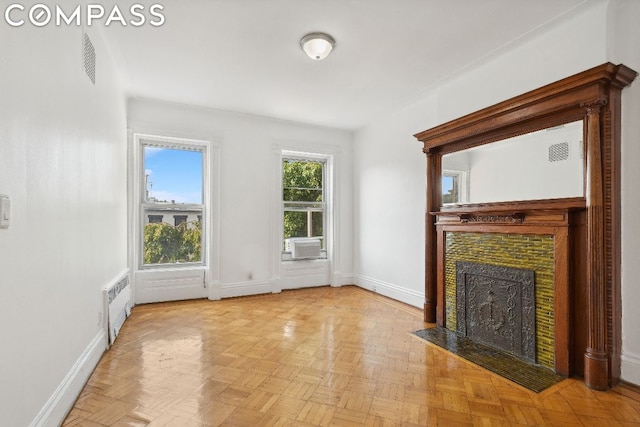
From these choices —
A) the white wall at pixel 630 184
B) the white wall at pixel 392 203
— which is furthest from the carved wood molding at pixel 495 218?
the white wall at pixel 392 203

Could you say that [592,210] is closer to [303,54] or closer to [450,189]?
[450,189]

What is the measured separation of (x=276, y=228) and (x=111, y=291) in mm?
2501

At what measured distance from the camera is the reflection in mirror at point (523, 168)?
8.30 ft

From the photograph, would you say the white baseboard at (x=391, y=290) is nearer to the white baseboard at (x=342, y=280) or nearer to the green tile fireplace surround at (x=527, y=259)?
the white baseboard at (x=342, y=280)

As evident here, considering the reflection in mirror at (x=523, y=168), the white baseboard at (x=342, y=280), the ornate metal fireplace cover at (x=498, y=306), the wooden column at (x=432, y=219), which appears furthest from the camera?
the white baseboard at (x=342, y=280)

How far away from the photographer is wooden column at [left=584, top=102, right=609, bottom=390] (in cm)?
225

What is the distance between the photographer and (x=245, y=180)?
16.2 feet

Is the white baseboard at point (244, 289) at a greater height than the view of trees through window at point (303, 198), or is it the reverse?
the view of trees through window at point (303, 198)

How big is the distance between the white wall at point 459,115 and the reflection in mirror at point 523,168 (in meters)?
0.30

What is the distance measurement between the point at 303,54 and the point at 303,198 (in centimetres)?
276

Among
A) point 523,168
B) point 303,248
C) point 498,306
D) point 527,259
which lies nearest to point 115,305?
point 303,248

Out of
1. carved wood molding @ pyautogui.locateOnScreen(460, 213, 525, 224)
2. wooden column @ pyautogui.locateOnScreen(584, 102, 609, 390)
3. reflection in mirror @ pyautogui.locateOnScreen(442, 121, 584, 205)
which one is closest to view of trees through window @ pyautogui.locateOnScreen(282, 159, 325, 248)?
reflection in mirror @ pyautogui.locateOnScreen(442, 121, 584, 205)

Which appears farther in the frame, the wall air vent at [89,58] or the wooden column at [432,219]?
the wooden column at [432,219]

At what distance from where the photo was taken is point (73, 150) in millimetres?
2133
